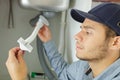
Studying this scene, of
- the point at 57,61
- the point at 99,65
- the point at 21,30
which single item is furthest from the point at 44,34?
the point at 99,65

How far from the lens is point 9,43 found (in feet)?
5.84

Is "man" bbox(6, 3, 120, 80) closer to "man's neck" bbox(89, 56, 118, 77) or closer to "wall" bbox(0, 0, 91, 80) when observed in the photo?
"man's neck" bbox(89, 56, 118, 77)

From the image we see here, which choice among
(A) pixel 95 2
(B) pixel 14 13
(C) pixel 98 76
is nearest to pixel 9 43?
(B) pixel 14 13

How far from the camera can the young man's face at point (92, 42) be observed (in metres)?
1.11

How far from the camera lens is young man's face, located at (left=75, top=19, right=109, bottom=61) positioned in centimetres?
111

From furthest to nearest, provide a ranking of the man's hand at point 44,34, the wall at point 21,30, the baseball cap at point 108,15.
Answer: the wall at point 21,30
the man's hand at point 44,34
the baseball cap at point 108,15

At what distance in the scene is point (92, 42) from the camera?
3.71 ft

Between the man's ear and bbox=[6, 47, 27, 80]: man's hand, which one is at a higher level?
the man's ear

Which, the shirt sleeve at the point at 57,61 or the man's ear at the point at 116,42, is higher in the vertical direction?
the man's ear at the point at 116,42

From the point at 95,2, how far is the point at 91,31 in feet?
0.86

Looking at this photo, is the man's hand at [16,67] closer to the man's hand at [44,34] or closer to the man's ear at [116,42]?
the man's hand at [44,34]

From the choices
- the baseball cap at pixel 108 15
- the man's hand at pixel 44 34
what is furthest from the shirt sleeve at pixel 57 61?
the baseball cap at pixel 108 15

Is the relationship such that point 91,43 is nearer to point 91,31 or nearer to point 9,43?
point 91,31

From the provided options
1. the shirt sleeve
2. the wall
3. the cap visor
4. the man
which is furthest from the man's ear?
the wall
